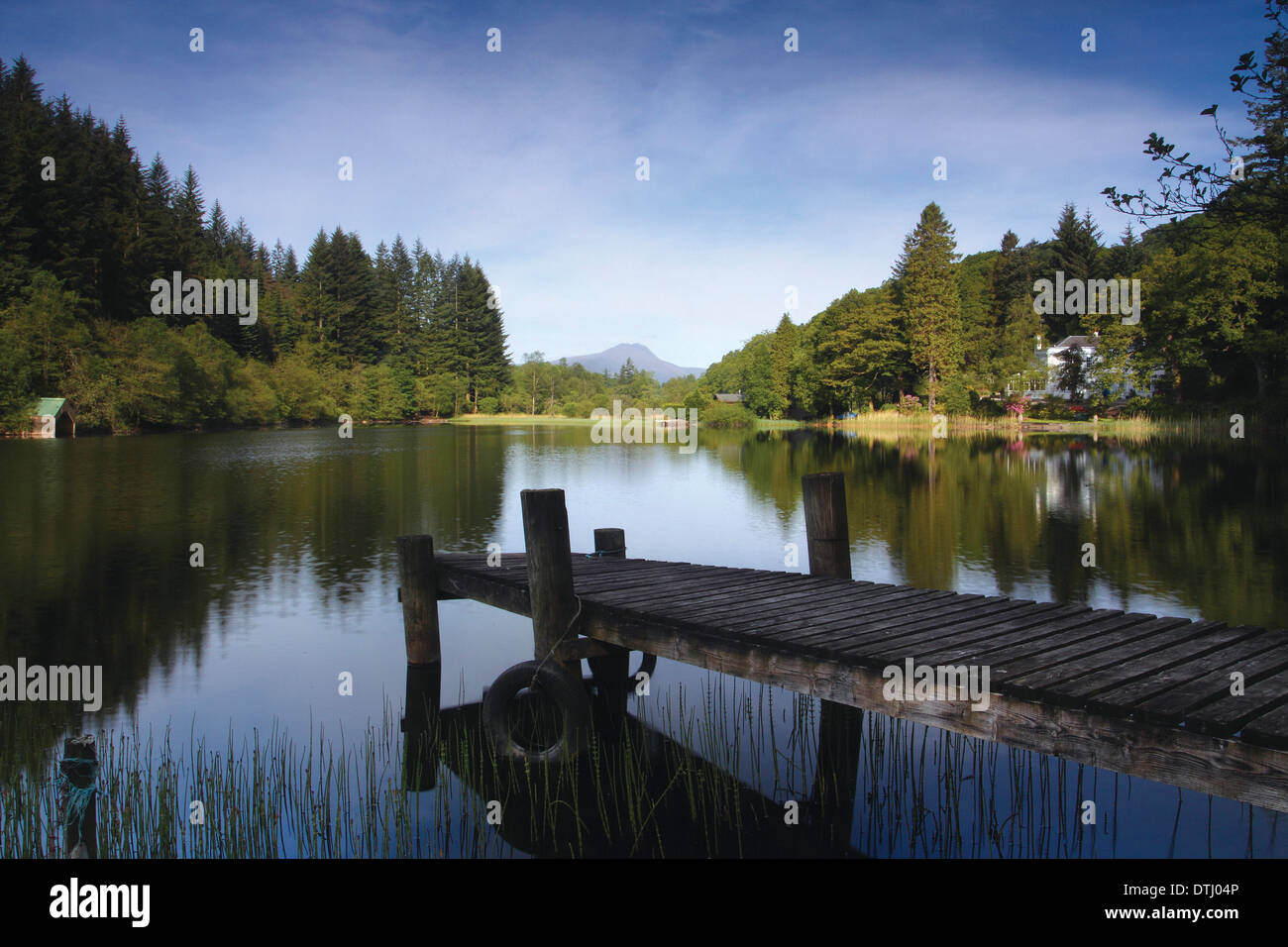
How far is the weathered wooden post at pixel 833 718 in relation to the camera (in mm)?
5836

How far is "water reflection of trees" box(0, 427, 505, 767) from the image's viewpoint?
10.1 m

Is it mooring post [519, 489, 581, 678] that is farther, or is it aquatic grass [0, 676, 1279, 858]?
mooring post [519, 489, 581, 678]

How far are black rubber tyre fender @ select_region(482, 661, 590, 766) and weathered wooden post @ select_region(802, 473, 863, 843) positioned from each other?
179 cm

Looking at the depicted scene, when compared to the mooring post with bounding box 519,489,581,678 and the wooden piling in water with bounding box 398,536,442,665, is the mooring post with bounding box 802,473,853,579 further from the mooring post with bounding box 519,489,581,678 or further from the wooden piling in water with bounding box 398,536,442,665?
the wooden piling in water with bounding box 398,536,442,665

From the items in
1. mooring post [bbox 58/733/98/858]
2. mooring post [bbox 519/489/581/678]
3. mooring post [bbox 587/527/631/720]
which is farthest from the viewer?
mooring post [bbox 587/527/631/720]

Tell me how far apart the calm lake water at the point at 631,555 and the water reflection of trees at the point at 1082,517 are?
0.10m

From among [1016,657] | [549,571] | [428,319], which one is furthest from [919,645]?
[428,319]

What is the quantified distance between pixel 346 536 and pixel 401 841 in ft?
46.0

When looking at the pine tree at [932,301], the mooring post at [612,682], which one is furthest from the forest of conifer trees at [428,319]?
the mooring post at [612,682]

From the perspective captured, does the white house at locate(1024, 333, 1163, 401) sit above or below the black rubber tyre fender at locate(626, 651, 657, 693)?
above

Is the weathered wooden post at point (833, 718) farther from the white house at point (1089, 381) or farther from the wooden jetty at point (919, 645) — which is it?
the white house at point (1089, 381)

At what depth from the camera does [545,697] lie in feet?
21.3

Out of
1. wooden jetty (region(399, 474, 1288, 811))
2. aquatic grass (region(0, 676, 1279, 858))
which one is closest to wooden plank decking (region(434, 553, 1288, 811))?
wooden jetty (region(399, 474, 1288, 811))
